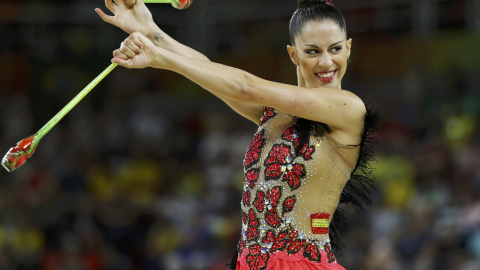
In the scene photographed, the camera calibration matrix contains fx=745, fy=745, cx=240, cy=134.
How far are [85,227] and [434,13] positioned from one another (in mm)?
4470

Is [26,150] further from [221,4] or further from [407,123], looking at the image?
[221,4]

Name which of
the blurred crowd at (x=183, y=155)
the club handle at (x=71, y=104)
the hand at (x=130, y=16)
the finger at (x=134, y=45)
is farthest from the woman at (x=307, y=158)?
the blurred crowd at (x=183, y=155)

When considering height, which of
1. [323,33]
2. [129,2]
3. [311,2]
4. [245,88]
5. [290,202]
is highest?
[129,2]

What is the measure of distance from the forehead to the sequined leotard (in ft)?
1.21

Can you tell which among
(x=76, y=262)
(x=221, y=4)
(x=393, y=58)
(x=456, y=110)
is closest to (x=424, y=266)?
(x=456, y=110)

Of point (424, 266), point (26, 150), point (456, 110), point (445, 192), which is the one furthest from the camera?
point (456, 110)

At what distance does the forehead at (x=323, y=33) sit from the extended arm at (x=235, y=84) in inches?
9.1

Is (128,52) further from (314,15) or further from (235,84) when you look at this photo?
(314,15)

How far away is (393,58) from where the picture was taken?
27.6 ft

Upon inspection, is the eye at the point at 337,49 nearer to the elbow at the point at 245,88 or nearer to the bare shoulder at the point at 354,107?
the bare shoulder at the point at 354,107

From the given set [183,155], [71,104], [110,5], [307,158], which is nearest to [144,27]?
[110,5]

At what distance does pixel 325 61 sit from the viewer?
3.02 meters

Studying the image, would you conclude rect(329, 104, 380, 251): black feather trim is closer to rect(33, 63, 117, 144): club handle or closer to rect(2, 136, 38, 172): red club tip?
rect(33, 63, 117, 144): club handle

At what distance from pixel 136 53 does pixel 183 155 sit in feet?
20.7
